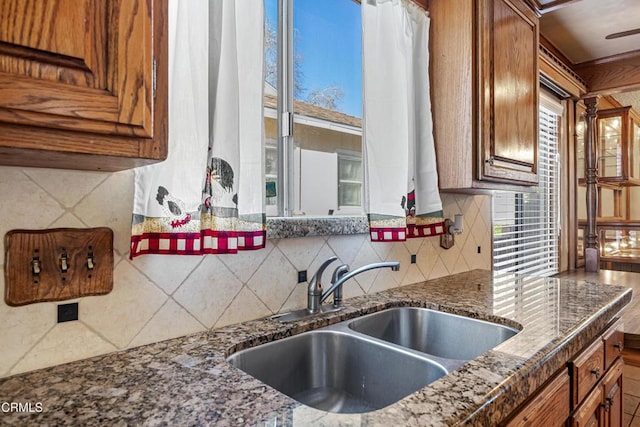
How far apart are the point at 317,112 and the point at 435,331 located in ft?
3.21

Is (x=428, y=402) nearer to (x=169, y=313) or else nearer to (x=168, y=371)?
(x=168, y=371)

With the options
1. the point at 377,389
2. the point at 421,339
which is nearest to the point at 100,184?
the point at 377,389

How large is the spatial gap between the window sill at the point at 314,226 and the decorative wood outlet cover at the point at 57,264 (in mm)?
479

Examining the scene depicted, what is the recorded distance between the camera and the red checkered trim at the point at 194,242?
0.96 meters

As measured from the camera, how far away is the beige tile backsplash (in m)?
0.84

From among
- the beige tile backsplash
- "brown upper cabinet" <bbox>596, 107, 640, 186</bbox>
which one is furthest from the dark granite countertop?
"brown upper cabinet" <bbox>596, 107, 640, 186</bbox>

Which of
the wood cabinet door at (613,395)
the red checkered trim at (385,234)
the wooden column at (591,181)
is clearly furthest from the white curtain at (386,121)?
the wooden column at (591,181)

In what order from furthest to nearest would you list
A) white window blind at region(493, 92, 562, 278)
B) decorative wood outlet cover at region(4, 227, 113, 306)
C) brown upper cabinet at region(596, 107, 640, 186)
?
brown upper cabinet at region(596, 107, 640, 186), white window blind at region(493, 92, 562, 278), decorative wood outlet cover at region(4, 227, 113, 306)

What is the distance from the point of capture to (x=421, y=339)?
4.74ft

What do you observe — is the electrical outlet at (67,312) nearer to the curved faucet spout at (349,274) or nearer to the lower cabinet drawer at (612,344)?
the curved faucet spout at (349,274)

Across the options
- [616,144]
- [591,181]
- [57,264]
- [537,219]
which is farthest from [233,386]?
[616,144]

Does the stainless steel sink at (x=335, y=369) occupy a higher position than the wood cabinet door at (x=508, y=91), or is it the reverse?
the wood cabinet door at (x=508, y=91)

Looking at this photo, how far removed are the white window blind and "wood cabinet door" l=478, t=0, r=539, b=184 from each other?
586 millimetres

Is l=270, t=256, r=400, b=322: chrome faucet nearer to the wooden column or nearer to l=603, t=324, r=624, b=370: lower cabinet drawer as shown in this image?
l=603, t=324, r=624, b=370: lower cabinet drawer
